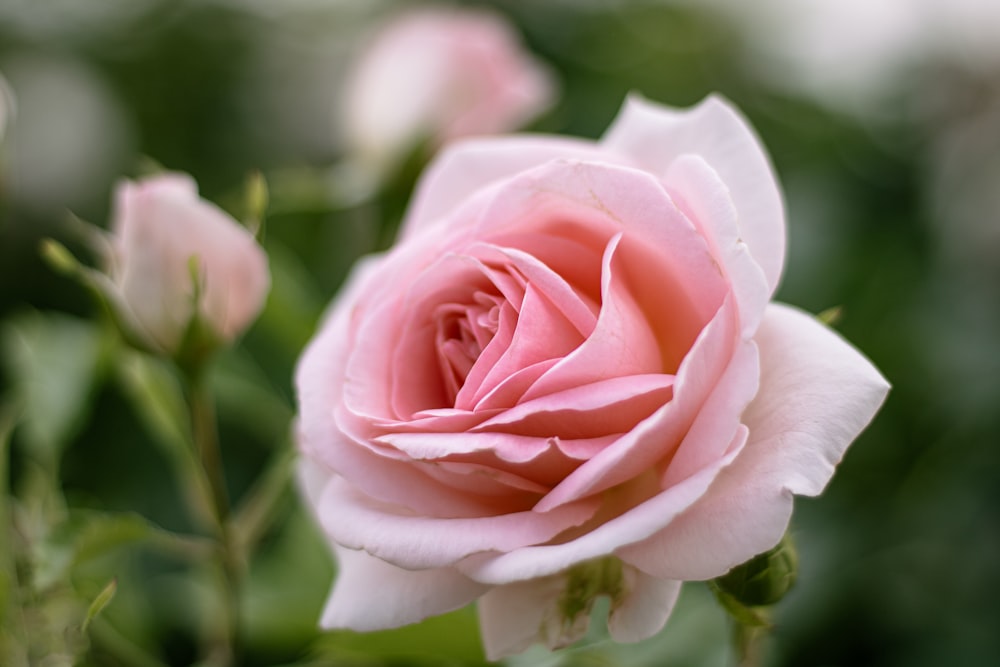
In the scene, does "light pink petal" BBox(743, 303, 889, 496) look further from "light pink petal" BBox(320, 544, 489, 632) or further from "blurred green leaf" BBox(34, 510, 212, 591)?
"blurred green leaf" BBox(34, 510, 212, 591)

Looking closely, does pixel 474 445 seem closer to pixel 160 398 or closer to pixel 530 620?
pixel 530 620

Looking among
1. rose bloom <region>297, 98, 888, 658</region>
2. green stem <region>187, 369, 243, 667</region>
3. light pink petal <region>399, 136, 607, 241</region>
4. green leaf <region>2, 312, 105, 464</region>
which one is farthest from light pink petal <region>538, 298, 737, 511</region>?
green leaf <region>2, 312, 105, 464</region>

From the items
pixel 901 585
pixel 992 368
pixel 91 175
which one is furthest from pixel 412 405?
pixel 91 175

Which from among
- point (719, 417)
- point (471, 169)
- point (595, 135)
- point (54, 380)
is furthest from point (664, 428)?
point (595, 135)

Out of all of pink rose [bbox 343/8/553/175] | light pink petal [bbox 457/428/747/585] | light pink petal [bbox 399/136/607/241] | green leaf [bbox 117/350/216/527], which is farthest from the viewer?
pink rose [bbox 343/8/553/175]

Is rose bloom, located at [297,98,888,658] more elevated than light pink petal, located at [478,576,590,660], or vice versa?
rose bloom, located at [297,98,888,658]

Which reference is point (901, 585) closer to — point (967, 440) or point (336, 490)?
point (967, 440)
